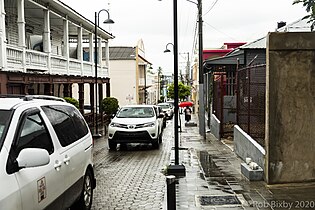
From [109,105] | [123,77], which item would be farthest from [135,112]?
[123,77]

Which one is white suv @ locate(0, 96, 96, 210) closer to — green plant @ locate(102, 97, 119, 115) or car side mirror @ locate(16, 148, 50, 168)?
car side mirror @ locate(16, 148, 50, 168)

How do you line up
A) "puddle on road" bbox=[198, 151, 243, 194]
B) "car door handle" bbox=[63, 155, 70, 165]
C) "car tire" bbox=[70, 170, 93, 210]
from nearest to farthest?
"car door handle" bbox=[63, 155, 70, 165], "car tire" bbox=[70, 170, 93, 210], "puddle on road" bbox=[198, 151, 243, 194]

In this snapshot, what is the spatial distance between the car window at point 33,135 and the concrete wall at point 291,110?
4.66 m

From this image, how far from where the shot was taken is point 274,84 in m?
8.38

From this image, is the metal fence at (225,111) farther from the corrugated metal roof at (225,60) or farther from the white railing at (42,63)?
the white railing at (42,63)

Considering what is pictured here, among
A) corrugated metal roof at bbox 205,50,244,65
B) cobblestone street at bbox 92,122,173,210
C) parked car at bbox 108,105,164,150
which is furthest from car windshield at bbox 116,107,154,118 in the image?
corrugated metal roof at bbox 205,50,244,65

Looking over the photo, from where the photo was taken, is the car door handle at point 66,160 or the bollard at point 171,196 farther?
the car door handle at point 66,160

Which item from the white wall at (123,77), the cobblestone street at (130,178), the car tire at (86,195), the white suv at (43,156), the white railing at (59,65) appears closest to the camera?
the white suv at (43,156)

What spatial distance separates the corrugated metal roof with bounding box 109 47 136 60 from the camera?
5547 cm

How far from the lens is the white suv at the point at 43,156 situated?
405 centimetres

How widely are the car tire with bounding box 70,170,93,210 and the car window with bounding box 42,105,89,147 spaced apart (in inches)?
27.0

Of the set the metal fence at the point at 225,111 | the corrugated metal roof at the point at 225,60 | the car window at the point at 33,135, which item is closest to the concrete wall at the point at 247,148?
the metal fence at the point at 225,111

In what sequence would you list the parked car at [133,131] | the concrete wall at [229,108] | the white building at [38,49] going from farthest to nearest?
the concrete wall at [229,108], the parked car at [133,131], the white building at [38,49]

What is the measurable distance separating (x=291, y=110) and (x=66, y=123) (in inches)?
172
